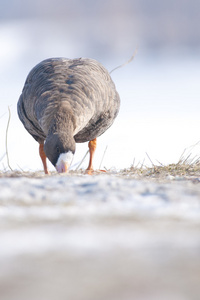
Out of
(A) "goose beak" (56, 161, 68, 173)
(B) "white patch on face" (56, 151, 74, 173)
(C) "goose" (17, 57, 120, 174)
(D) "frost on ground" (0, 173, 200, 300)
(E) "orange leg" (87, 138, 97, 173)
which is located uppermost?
(C) "goose" (17, 57, 120, 174)

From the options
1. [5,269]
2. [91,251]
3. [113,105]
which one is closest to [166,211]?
[91,251]

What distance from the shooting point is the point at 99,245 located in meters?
1.49

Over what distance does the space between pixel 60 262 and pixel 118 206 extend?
0.82 metres

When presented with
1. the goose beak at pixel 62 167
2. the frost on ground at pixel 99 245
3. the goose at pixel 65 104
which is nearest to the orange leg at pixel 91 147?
the goose at pixel 65 104

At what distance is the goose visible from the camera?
5594mm

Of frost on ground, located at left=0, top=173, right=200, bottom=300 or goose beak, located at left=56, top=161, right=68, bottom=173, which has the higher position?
goose beak, located at left=56, top=161, right=68, bottom=173

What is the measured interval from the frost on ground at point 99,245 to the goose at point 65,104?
311 cm

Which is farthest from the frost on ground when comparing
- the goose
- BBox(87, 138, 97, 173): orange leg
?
BBox(87, 138, 97, 173): orange leg

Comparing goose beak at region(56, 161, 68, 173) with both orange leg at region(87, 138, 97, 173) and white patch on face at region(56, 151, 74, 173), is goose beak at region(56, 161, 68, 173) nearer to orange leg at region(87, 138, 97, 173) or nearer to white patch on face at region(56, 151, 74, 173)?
white patch on face at region(56, 151, 74, 173)

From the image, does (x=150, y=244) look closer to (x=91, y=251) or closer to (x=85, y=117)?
(x=91, y=251)

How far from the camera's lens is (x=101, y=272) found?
1.24 meters

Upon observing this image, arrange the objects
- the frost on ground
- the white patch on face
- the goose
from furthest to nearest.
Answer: the goose
the white patch on face
the frost on ground

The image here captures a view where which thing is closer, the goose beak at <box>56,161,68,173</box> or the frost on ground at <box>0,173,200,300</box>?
the frost on ground at <box>0,173,200,300</box>

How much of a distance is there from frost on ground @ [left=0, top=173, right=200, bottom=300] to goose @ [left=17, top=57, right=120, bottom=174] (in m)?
3.11
